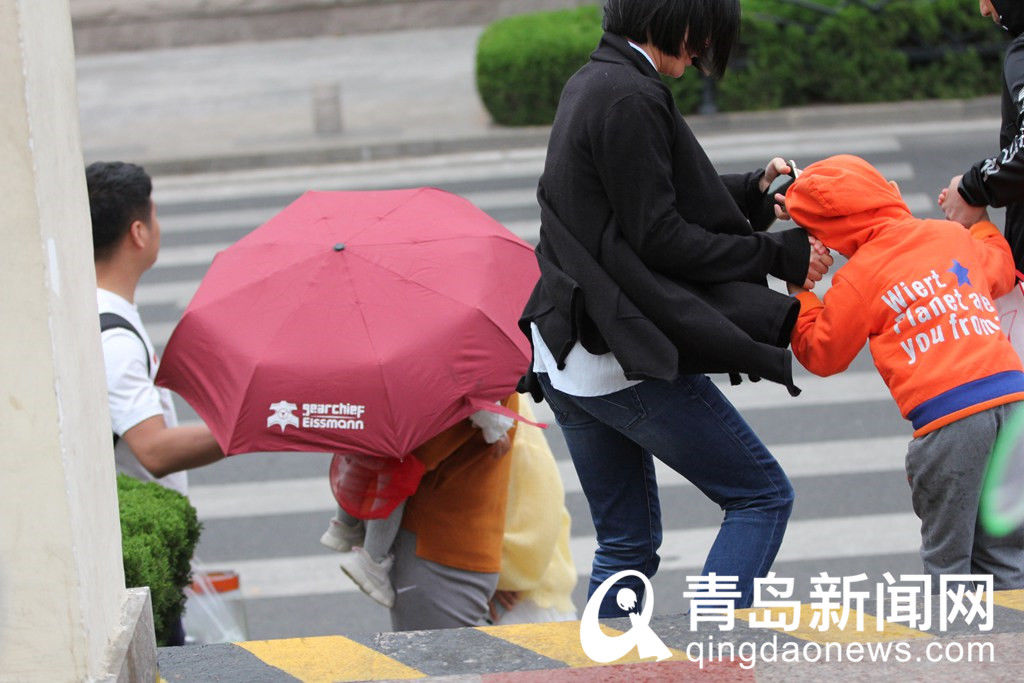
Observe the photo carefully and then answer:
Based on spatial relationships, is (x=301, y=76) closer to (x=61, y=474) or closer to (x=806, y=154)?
(x=806, y=154)

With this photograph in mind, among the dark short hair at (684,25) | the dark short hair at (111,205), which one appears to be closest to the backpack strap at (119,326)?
the dark short hair at (111,205)

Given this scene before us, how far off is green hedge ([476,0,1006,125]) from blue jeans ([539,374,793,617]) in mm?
10753

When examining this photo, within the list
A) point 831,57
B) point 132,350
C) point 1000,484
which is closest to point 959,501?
point 1000,484

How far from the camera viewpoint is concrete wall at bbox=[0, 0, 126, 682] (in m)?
2.42

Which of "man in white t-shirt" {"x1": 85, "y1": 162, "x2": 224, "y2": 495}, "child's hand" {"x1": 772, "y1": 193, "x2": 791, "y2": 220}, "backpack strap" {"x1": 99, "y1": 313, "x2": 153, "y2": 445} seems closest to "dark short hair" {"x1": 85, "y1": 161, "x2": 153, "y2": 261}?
"man in white t-shirt" {"x1": 85, "y1": 162, "x2": 224, "y2": 495}

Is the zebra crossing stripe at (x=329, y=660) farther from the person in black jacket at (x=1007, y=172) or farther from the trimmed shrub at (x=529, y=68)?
the trimmed shrub at (x=529, y=68)

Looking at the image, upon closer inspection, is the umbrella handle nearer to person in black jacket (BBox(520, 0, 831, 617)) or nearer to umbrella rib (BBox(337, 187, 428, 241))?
person in black jacket (BBox(520, 0, 831, 617))

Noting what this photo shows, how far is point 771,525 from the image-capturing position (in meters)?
3.37

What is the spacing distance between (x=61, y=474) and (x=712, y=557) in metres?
1.62

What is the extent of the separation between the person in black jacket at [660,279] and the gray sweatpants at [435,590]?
738 millimetres

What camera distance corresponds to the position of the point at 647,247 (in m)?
3.13

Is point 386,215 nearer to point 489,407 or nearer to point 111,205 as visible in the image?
point 489,407

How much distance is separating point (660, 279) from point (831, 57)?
11.6m

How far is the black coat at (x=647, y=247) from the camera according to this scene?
10.2 feet
